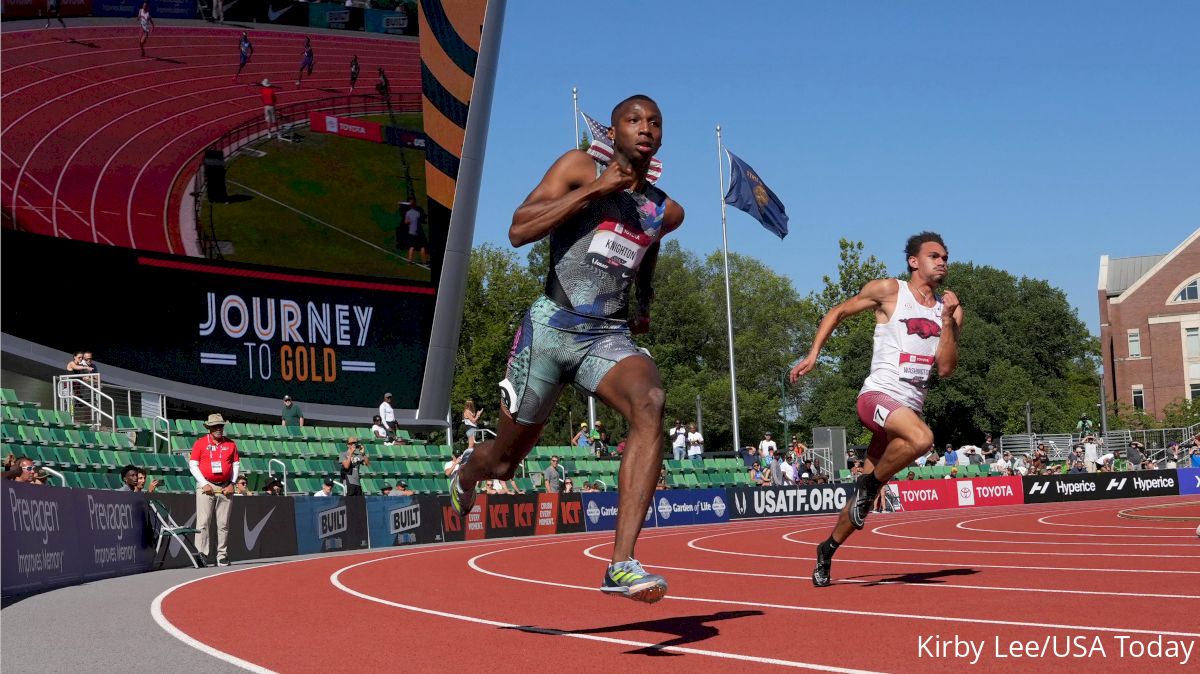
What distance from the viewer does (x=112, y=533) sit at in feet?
47.3

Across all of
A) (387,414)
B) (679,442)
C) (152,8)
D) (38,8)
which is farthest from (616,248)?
(679,442)

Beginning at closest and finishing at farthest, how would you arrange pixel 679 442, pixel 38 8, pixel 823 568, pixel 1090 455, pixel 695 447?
Answer: 1. pixel 823 568
2. pixel 38 8
3. pixel 679 442
4. pixel 695 447
5. pixel 1090 455

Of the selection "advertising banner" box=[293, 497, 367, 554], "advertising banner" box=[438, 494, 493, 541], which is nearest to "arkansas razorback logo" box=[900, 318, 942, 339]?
"advertising banner" box=[293, 497, 367, 554]

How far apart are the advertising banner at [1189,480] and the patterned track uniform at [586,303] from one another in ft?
128

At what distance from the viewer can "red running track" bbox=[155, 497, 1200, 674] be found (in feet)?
18.8

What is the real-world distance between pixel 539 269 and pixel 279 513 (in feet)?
214

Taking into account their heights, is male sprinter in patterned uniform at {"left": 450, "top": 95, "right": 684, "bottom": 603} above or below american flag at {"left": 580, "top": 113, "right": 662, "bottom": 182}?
below

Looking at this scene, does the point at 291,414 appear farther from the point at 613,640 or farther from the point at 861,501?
the point at 613,640

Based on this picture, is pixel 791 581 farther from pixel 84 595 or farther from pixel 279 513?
pixel 279 513

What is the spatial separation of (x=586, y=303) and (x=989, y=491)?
34230mm

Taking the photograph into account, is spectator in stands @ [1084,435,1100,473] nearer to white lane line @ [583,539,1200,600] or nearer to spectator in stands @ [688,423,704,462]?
spectator in stands @ [688,423,704,462]

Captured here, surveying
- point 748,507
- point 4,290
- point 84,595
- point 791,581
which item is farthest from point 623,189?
point 748,507

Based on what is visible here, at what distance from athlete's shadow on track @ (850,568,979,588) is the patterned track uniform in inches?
147

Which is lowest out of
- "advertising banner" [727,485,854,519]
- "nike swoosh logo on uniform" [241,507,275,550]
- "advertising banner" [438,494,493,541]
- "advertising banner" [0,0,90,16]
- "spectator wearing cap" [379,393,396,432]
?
"advertising banner" [727,485,854,519]
